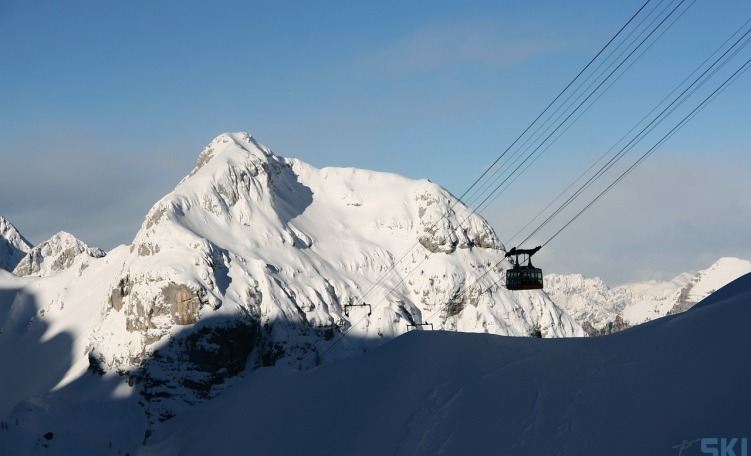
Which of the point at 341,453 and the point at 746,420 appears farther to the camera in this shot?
the point at 341,453

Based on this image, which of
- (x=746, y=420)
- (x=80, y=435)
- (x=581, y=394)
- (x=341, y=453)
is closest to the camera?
(x=746, y=420)

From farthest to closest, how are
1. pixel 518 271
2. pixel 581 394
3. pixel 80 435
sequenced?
pixel 80 435 → pixel 518 271 → pixel 581 394

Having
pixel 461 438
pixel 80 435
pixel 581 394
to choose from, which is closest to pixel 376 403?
pixel 461 438

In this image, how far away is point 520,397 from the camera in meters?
49.1

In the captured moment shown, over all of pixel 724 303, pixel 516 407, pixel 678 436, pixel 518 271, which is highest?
pixel 518 271

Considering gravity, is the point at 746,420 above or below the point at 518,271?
below

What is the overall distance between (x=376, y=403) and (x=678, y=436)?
906 inches

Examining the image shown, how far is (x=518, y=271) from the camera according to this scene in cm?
6319

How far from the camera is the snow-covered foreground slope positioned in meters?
40.7

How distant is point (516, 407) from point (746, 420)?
44.1 ft

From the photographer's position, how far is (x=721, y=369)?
4200cm

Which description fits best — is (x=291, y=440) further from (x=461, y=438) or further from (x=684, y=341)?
(x=684, y=341)

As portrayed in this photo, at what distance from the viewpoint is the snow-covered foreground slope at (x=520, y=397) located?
40.7m

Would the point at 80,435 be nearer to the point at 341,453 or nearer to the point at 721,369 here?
the point at 341,453
